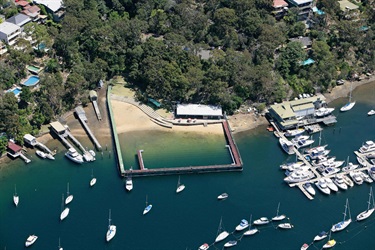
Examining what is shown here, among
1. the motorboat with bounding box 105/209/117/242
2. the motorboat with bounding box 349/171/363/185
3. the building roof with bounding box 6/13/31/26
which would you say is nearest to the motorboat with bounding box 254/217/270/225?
the motorboat with bounding box 349/171/363/185

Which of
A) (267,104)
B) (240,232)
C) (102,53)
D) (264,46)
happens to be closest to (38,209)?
(240,232)

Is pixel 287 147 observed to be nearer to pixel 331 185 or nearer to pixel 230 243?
pixel 331 185

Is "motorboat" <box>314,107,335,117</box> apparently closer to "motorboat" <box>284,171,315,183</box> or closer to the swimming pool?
"motorboat" <box>284,171,315,183</box>

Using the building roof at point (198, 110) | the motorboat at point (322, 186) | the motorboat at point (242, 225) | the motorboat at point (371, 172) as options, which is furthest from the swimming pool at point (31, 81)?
the motorboat at point (371, 172)

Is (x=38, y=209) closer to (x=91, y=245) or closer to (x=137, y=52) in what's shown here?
(x=91, y=245)

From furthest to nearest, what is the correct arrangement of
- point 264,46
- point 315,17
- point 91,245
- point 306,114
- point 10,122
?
point 315,17
point 264,46
point 306,114
point 10,122
point 91,245

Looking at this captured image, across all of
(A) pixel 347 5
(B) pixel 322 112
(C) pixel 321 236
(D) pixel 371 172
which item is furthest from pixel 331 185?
(A) pixel 347 5
